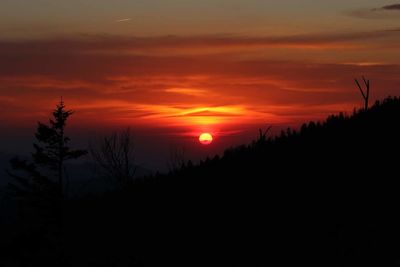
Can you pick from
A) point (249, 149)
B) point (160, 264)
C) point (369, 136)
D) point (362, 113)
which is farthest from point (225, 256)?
point (249, 149)

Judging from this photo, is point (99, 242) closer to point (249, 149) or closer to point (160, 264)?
point (249, 149)

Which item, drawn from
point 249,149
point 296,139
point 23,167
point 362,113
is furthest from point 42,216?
point 362,113

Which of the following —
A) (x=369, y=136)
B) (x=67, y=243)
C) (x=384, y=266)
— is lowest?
(x=67, y=243)

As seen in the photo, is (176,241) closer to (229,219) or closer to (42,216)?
(229,219)

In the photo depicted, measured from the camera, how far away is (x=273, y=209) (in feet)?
92.9

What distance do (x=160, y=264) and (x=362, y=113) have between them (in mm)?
12310

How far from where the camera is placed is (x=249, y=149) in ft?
137

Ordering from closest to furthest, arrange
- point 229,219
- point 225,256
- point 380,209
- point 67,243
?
point 380,209 → point 225,256 → point 229,219 → point 67,243

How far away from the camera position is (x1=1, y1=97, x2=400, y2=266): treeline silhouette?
20.3m

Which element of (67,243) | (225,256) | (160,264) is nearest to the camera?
(225,256)

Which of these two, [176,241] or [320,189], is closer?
[320,189]

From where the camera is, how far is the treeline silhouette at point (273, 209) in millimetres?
20281

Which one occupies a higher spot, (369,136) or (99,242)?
(369,136)

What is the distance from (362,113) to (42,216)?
27.8 metres
